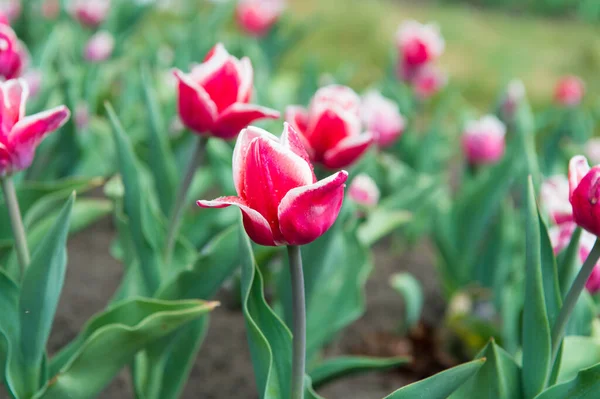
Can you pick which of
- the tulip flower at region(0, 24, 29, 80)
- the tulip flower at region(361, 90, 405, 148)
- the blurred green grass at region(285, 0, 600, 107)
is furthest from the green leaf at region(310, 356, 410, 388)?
the blurred green grass at region(285, 0, 600, 107)

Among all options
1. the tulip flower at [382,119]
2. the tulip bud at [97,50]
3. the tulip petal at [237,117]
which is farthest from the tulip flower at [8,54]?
the tulip bud at [97,50]

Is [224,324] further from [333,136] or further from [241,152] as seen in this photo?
[241,152]

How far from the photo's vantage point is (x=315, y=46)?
4758mm

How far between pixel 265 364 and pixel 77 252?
127 cm

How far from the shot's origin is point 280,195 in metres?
0.64

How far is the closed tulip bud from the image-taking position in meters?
1.04

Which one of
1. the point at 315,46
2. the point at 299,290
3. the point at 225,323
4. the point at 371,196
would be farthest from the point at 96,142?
the point at 315,46

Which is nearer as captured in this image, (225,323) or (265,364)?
(265,364)

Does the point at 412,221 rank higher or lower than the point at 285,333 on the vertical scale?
lower

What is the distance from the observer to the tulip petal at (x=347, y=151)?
Answer: 1012 mm

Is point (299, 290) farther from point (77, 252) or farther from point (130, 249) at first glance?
point (77, 252)

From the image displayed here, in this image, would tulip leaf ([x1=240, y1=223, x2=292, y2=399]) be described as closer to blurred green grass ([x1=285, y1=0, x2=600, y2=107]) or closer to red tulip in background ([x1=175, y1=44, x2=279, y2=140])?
red tulip in background ([x1=175, y1=44, x2=279, y2=140])

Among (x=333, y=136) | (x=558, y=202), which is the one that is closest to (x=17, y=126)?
(x=333, y=136)

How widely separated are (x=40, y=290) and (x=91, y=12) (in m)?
1.88
